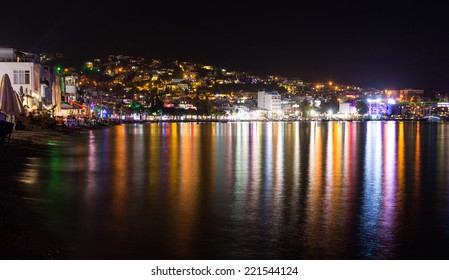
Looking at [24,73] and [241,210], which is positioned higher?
[24,73]

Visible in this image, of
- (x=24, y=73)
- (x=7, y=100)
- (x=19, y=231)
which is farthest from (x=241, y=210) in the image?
(x=24, y=73)

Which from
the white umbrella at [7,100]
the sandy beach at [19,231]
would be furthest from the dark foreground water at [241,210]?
the white umbrella at [7,100]

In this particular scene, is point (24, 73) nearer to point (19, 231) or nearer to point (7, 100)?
point (7, 100)

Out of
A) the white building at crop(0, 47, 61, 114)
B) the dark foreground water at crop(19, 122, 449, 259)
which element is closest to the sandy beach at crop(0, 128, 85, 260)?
the dark foreground water at crop(19, 122, 449, 259)

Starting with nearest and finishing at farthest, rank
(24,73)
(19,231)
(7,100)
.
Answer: (19,231), (7,100), (24,73)

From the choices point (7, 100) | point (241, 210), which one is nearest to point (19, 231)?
point (241, 210)

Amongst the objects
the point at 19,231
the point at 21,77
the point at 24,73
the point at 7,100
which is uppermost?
the point at 24,73

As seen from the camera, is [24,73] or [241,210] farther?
[24,73]

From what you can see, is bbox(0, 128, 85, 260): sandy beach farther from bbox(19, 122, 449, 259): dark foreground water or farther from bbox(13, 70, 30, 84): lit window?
bbox(13, 70, 30, 84): lit window

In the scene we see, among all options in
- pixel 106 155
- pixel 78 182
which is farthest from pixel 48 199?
pixel 106 155

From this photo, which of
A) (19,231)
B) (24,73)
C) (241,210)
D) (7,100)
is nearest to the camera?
(19,231)

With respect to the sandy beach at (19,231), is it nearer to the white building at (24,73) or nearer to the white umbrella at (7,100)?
the white umbrella at (7,100)
